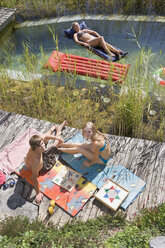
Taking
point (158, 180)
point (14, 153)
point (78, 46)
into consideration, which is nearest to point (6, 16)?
point (78, 46)

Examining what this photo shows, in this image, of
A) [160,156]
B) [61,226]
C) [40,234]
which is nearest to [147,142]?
[160,156]

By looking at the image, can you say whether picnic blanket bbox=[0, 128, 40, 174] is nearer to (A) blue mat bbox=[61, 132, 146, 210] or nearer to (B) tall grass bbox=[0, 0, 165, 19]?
(A) blue mat bbox=[61, 132, 146, 210]

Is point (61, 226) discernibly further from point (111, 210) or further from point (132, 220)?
point (132, 220)

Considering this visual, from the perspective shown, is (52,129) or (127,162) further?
(52,129)

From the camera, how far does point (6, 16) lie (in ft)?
24.9

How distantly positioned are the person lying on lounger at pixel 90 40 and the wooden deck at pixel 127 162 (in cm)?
300

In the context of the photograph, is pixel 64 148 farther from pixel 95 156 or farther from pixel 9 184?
pixel 9 184

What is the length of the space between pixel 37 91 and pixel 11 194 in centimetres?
220

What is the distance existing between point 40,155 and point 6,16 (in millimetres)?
6189

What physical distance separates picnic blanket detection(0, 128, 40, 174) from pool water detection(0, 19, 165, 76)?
2981mm

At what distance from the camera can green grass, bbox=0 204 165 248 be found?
2.38 metres

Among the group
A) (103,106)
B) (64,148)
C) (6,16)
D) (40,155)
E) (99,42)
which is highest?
(6,16)

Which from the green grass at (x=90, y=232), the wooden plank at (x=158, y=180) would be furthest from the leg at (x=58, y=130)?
the wooden plank at (x=158, y=180)

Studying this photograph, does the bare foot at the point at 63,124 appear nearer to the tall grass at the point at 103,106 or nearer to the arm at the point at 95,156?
the tall grass at the point at 103,106
